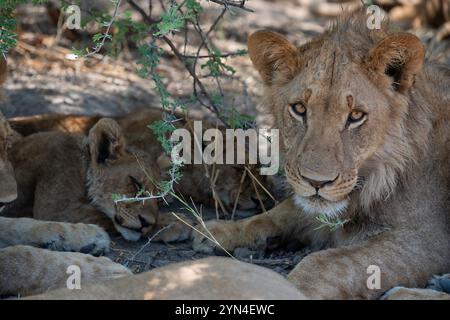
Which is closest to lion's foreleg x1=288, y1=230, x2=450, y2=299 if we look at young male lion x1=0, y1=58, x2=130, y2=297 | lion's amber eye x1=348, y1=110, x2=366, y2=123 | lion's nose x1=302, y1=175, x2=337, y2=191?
lion's nose x1=302, y1=175, x2=337, y2=191

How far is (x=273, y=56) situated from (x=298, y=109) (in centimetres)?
38

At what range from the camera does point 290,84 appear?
4.19m

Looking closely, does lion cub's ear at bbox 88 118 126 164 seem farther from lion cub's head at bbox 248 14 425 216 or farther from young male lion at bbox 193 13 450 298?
lion cub's head at bbox 248 14 425 216

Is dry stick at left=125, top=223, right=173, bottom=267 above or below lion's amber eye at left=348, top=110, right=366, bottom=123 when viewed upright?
below

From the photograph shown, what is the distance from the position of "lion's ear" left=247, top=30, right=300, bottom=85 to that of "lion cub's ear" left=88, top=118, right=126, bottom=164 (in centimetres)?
113

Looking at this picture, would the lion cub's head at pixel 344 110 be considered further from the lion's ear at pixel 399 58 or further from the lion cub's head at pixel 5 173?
the lion cub's head at pixel 5 173

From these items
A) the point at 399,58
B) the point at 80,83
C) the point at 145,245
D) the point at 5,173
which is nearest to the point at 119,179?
the point at 145,245

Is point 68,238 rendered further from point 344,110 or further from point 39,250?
point 344,110

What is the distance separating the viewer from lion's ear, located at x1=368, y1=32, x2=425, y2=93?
3852mm

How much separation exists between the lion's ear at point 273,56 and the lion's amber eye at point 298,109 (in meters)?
0.21

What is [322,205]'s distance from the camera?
396 centimetres
